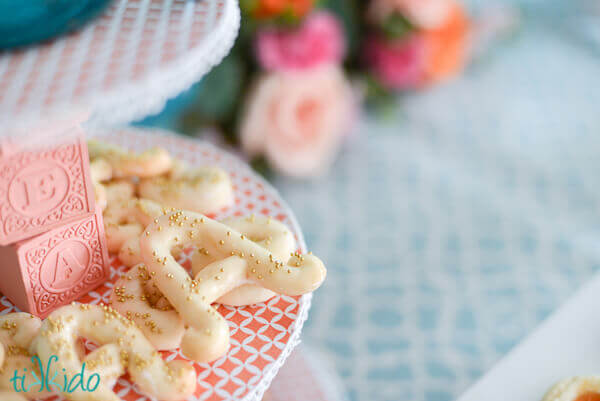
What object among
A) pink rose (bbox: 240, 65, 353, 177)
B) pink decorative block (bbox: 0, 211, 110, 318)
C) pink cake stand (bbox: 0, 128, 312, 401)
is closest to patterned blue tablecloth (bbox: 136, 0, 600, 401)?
pink rose (bbox: 240, 65, 353, 177)

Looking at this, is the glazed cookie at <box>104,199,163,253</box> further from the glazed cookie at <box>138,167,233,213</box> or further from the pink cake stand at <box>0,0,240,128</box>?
the pink cake stand at <box>0,0,240,128</box>

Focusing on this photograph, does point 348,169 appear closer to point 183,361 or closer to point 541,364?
point 541,364

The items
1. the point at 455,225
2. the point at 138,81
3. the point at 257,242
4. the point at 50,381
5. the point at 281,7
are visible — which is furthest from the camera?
the point at 455,225

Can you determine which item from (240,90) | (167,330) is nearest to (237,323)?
(167,330)

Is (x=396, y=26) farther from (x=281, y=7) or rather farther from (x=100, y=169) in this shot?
(x=100, y=169)

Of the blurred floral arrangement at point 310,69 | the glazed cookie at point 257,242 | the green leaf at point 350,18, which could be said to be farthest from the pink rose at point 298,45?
the glazed cookie at point 257,242

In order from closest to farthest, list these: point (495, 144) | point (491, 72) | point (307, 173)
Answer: point (307, 173)
point (495, 144)
point (491, 72)

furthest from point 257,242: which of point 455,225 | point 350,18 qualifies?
point 350,18

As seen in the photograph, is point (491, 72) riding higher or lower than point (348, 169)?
higher
